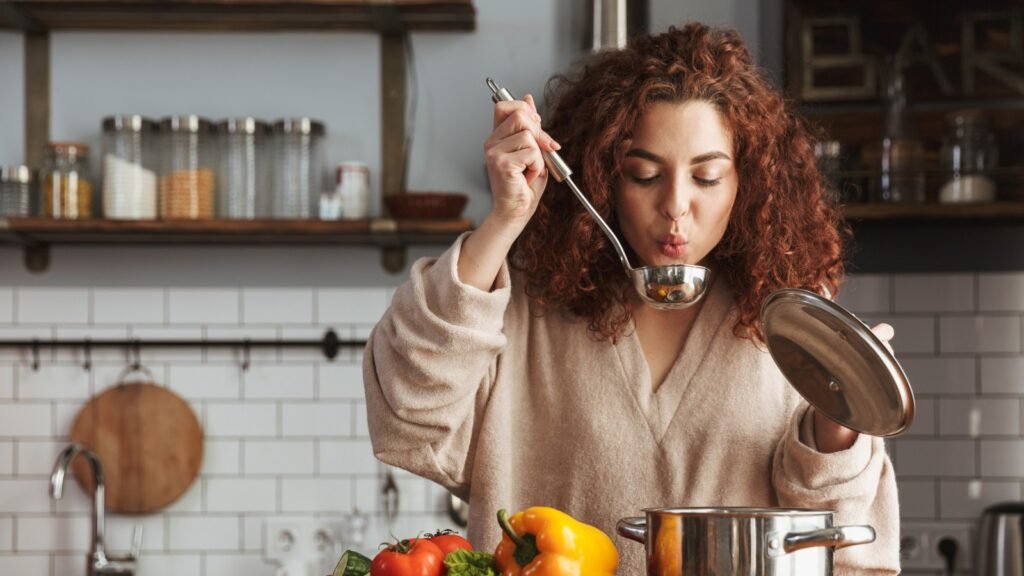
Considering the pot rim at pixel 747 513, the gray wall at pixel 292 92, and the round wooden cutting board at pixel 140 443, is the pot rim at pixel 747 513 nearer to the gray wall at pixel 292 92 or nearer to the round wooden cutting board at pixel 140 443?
the gray wall at pixel 292 92

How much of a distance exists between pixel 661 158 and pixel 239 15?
1805mm

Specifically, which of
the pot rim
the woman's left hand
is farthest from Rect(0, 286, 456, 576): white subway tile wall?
A: the pot rim

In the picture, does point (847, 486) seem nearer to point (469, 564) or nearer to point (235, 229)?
point (469, 564)

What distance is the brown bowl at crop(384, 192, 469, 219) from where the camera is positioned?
2914 millimetres

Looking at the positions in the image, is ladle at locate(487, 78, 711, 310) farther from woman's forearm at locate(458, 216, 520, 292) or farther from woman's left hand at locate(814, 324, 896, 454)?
woman's left hand at locate(814, 324, 896, 454)

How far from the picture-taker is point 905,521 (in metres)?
2.97

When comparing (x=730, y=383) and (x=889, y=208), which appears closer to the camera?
(x=730, y=383)

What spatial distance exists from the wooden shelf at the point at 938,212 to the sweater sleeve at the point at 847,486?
4.24 ft

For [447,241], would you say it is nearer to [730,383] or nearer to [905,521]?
[905,521]

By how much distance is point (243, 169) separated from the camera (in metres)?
2.97

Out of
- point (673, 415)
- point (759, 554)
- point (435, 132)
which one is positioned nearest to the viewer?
point (759, 554)

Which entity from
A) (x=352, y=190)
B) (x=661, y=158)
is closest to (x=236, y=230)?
(x=352, y=190)

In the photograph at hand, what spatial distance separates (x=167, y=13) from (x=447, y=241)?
0.89 meters

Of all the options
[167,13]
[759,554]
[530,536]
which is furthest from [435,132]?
[759,554]
